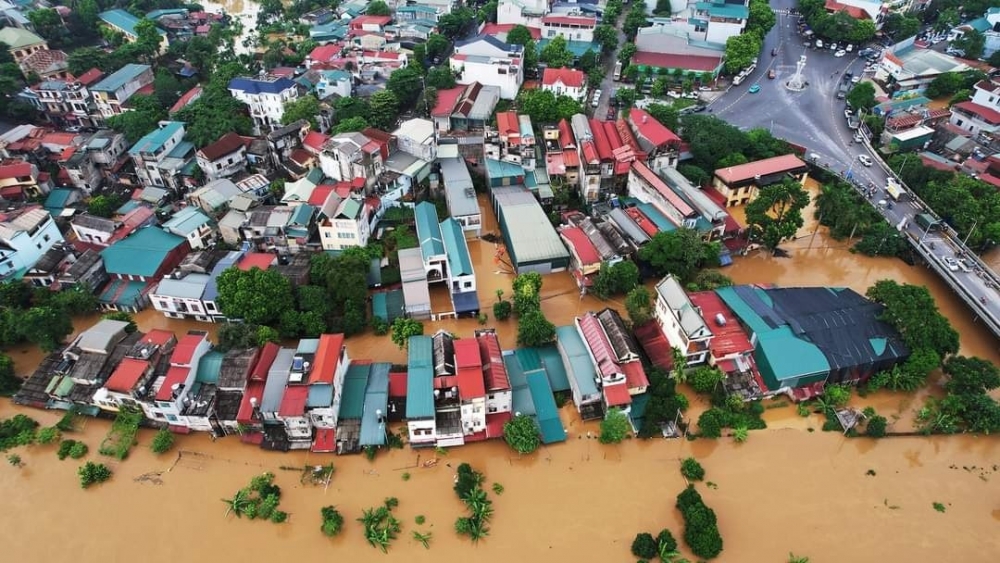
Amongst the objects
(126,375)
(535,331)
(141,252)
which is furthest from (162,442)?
(535,331)

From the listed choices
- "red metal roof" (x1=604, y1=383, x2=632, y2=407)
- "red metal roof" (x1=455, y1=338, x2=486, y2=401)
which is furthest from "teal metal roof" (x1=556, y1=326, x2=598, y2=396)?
"red metal roof" (x1=455, y1=338, x2=486, y2=401)

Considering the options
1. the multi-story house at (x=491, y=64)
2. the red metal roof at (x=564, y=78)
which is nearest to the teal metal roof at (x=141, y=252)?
the multi-story house at (x=491, y=64)

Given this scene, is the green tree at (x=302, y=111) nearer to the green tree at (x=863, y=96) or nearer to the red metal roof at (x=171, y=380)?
the red metal roof at (x=171, y=380)

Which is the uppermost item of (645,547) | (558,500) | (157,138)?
(157,138)

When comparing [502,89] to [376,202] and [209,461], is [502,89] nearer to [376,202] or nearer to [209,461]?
[376,202]

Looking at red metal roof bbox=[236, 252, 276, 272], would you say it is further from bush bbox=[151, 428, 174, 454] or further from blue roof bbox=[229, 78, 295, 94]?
blue roof bbox=[229, 78, 295, 94]

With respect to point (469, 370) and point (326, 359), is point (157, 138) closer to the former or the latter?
point (326, 359)
